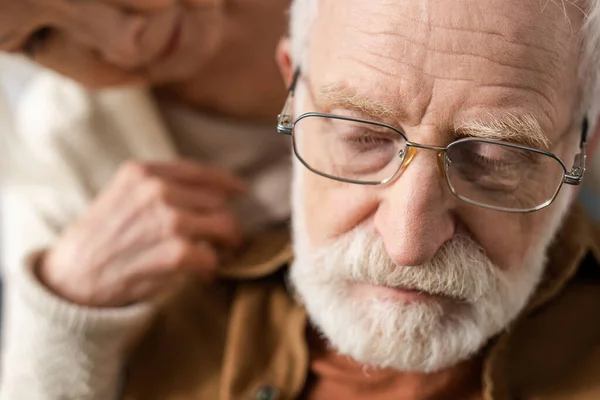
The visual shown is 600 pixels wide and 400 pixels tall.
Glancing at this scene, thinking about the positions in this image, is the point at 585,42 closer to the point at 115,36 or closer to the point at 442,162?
the point at 442,162

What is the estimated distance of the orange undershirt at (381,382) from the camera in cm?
119

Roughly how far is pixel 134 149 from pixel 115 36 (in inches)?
15.9

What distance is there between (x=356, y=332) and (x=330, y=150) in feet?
0.95

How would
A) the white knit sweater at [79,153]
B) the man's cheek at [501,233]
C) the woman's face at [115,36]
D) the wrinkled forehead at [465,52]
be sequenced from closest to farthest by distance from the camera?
the wrinkled forehead at [465,52] < the man's cheek at [501,233] < the woman's face at [115,36] < the white knit sweater at [79,153]

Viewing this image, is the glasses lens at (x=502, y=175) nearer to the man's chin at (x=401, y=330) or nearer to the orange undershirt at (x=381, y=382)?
the man's chin at (x=401, y=330)

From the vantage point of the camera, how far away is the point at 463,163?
3.38ft

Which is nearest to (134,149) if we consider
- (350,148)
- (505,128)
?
(350,148)

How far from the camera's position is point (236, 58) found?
1.66m

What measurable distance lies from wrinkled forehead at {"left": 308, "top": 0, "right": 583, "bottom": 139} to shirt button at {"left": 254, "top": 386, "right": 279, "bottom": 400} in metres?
0.58

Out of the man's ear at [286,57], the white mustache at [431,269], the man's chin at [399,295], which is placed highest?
the man's ear at [286,57]

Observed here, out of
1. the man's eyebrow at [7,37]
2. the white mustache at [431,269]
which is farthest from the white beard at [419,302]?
the man's eyebrow at [7,37]

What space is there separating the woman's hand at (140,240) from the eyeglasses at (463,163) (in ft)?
1.31

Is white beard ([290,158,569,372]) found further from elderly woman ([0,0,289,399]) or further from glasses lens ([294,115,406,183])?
elderly woman ([0,0,289,399])

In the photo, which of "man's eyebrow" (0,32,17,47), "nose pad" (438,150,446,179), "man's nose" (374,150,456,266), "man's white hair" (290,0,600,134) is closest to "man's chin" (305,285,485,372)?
"man's nose" (374,150,456,266)
